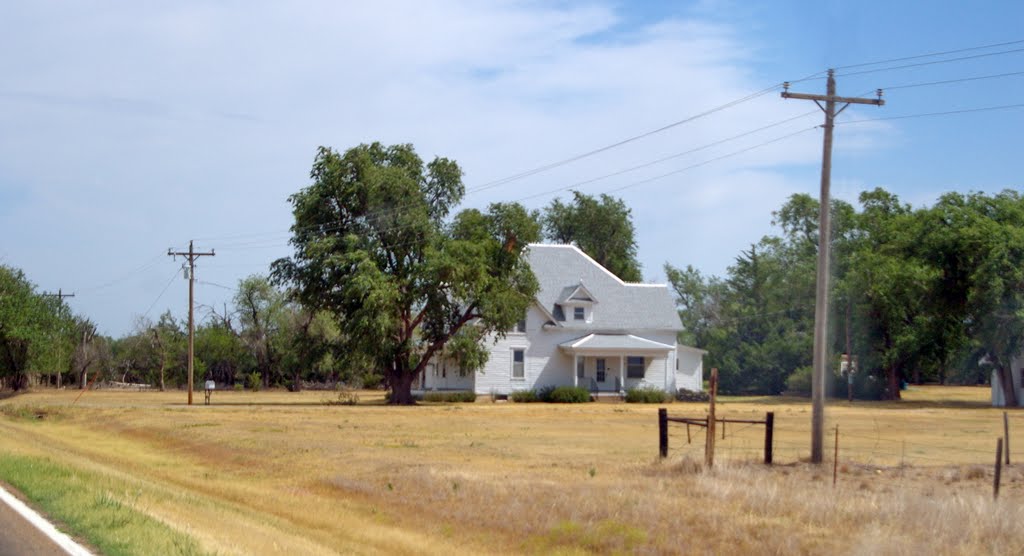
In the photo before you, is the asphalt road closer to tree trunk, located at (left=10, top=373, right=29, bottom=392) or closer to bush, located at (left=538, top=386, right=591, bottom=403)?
bush, located at (left=538, top=386, right=591, bottom=403)

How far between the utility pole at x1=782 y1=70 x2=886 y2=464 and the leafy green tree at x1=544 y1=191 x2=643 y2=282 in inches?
2589

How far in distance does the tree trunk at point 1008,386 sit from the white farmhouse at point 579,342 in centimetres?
1881

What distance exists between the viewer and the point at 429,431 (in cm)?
3634

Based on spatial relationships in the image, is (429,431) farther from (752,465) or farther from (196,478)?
(752,465)

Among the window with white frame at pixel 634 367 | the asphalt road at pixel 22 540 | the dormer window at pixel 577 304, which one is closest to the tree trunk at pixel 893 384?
the window with white frame at pixel 634 367

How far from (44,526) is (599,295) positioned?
5636 centimetres

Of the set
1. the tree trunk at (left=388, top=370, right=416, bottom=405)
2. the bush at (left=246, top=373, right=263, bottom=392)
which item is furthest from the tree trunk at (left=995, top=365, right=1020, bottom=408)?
the bush at (left=246, top=373, right=263, bottom=392)

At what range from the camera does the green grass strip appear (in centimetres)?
1228

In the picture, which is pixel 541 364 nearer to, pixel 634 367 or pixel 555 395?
pixel 555 395

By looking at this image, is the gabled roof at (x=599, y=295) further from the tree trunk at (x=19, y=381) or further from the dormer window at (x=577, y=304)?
the tree trunk at (x=19, y=381)

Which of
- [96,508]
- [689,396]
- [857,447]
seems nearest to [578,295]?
[689,396]

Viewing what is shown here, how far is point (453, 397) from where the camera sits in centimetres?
6169

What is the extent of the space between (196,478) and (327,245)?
30.7 m

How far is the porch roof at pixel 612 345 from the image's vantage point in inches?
2512
